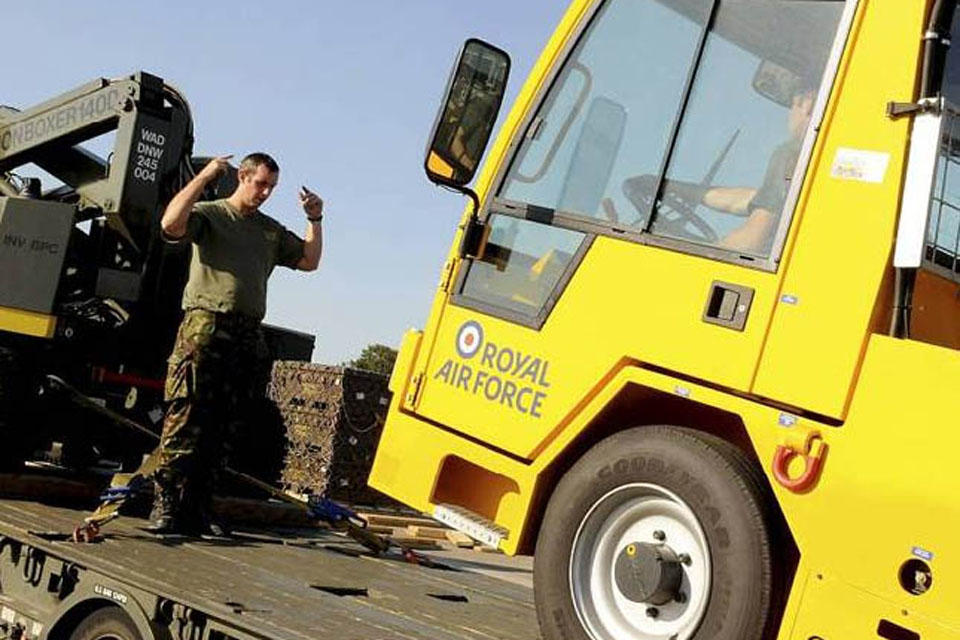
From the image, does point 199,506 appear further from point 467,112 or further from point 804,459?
point 804,459

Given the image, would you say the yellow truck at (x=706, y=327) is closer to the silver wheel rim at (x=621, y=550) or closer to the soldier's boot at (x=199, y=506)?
the silver wheel rim at (x=621, y=550)

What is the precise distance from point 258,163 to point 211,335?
94cm

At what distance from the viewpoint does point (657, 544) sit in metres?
3.88

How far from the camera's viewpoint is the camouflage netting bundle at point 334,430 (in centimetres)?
1287

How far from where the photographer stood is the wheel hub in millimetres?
3814

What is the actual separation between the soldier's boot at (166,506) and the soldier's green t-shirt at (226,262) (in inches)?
35.6

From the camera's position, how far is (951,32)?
385 centimetres

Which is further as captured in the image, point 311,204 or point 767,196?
point 311,204

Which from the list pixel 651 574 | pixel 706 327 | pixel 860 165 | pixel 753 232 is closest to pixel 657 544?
pixel 651 574

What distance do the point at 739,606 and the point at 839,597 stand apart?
29 cm

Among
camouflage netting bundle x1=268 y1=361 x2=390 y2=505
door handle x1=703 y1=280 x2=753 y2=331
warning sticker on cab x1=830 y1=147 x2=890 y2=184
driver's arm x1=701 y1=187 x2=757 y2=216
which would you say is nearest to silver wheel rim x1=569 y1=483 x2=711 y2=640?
door handle x1=703 y1=280 x2=753 y2=331

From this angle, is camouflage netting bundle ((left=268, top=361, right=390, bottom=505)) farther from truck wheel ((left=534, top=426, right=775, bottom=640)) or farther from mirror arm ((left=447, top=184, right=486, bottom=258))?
truck wheel ((left=534, top=426, right=775, bottom=640))

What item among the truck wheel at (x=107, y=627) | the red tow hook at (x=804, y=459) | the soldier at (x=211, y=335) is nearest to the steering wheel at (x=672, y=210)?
the red tow hook at (x=804, y=459)

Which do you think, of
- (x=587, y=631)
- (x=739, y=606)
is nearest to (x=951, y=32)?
(x=739, y=606)
